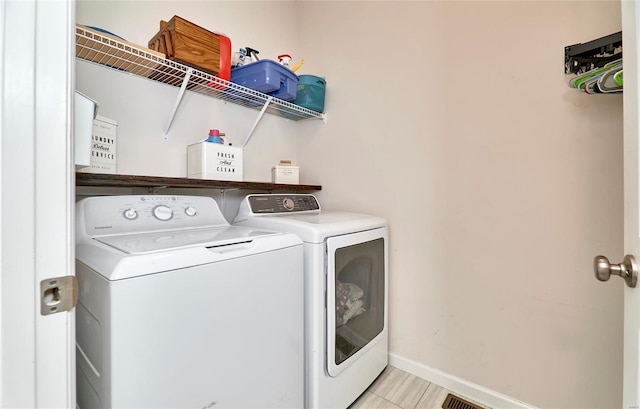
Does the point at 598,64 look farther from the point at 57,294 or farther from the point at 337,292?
the point at 57,294

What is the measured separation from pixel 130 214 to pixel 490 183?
1695 mm

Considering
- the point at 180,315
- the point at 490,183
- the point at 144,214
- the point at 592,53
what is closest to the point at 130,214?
the point at 144,214

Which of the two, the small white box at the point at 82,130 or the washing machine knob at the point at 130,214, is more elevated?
the small white box at the point at 82,130

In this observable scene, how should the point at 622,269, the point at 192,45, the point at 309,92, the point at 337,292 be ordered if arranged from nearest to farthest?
the point at 622,269 < the point at 192,45 < the point at 337,292 < the point at 309,92

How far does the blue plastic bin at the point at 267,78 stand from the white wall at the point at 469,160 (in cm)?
26

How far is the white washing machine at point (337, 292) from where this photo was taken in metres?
1.23

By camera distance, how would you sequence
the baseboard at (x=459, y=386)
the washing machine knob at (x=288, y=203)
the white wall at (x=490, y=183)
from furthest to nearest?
1. the washing machine knob at (x=288, y=203)
2. the baseboard at (x=459, y=386)
3. the white wall at (x=490, y=183)

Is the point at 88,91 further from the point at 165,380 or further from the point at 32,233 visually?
the point at 165,380

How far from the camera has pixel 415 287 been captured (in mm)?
1694

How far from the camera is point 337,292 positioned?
142cm

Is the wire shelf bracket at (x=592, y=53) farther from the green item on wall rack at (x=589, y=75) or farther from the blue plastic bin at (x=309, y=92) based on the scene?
the blue plastic bin at (x=309, y=92)

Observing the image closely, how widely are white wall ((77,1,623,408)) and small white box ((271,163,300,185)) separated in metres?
0.11

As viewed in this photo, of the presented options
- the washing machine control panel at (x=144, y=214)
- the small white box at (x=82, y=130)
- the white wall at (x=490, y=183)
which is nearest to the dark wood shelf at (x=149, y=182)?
the washing machine control panel at (x=144, y=214)

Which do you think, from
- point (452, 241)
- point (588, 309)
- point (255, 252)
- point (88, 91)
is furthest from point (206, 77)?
point (588, 309)
